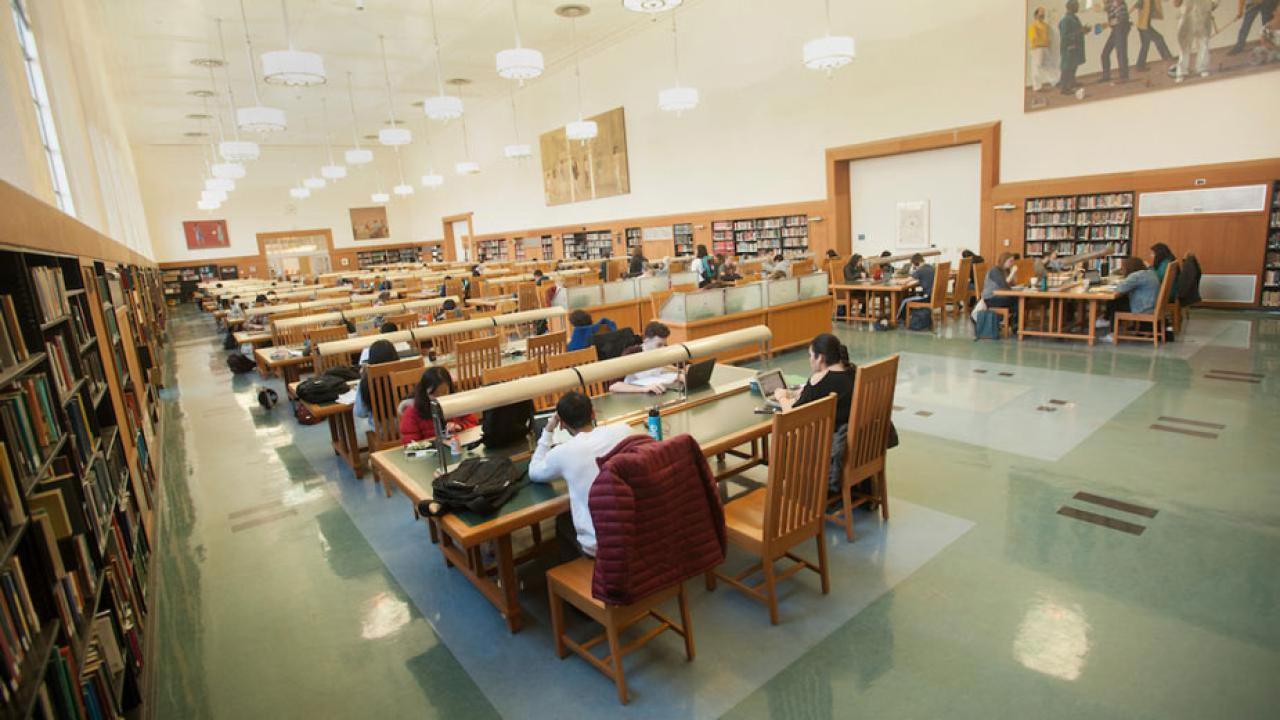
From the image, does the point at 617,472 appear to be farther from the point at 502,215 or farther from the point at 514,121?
the point at 502,215

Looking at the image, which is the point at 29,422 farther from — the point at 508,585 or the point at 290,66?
the point at 290,66

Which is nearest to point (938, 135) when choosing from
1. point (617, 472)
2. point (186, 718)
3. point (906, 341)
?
point (906, 341)

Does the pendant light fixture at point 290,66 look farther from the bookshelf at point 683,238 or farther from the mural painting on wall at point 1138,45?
the bookshelf at point 683,238

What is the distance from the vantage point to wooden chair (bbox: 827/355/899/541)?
3.27m

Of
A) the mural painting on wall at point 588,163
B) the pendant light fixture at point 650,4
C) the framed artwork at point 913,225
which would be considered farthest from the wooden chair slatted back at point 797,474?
the mural painting on wall at point 588,163

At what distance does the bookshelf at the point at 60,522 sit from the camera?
168cm

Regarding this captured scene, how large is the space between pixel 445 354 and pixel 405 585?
3351 millimetres

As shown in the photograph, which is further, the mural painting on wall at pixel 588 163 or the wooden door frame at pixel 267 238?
the wooden door frame at pixel 267 238

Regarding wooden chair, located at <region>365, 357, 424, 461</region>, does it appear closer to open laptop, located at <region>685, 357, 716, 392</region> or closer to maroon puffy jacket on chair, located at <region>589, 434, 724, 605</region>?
open laptop, located at <region>685, 357, 716, 392</region>

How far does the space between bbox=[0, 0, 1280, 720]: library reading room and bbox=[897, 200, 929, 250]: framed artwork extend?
11 centimetres

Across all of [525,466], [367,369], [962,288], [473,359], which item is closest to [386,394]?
[367,369]

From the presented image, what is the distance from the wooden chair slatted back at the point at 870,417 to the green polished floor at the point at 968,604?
580mm

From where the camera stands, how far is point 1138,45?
29.1 ft

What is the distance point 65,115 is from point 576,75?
14.0 metres
